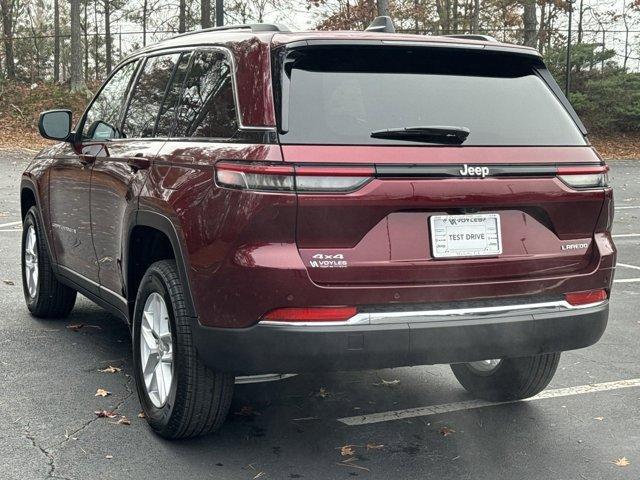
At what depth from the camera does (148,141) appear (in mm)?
4551

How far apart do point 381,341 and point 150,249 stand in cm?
149

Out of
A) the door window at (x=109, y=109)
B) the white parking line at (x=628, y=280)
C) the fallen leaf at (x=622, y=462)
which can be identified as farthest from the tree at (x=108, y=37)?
the fallen leaf at (x=622, y=462)

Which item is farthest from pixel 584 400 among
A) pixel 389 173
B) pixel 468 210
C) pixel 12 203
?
pixel 12 203

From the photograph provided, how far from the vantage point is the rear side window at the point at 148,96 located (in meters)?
4.71

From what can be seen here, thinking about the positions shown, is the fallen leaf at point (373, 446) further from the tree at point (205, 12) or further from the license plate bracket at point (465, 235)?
the tree at point (205, 12)

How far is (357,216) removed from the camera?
3.48 m

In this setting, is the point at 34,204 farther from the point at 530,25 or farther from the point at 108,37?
the point at 108,37

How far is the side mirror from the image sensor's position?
558cm

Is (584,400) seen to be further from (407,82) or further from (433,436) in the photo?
(407,82)

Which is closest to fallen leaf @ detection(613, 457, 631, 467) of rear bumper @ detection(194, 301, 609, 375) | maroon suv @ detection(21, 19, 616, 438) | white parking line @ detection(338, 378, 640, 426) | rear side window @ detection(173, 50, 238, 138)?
maroon suv @ detection(21, 19, 616, 438)

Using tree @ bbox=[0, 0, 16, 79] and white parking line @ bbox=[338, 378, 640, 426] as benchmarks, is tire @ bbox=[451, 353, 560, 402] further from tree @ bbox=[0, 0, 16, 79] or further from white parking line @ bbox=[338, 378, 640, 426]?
Answer: tree @ bbox=[0, 0, 16, 79]

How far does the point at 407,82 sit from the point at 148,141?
1.43 meters

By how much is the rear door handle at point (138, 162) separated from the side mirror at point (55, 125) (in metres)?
1.19

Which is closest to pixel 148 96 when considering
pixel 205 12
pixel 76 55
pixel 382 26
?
pixel 382 26
